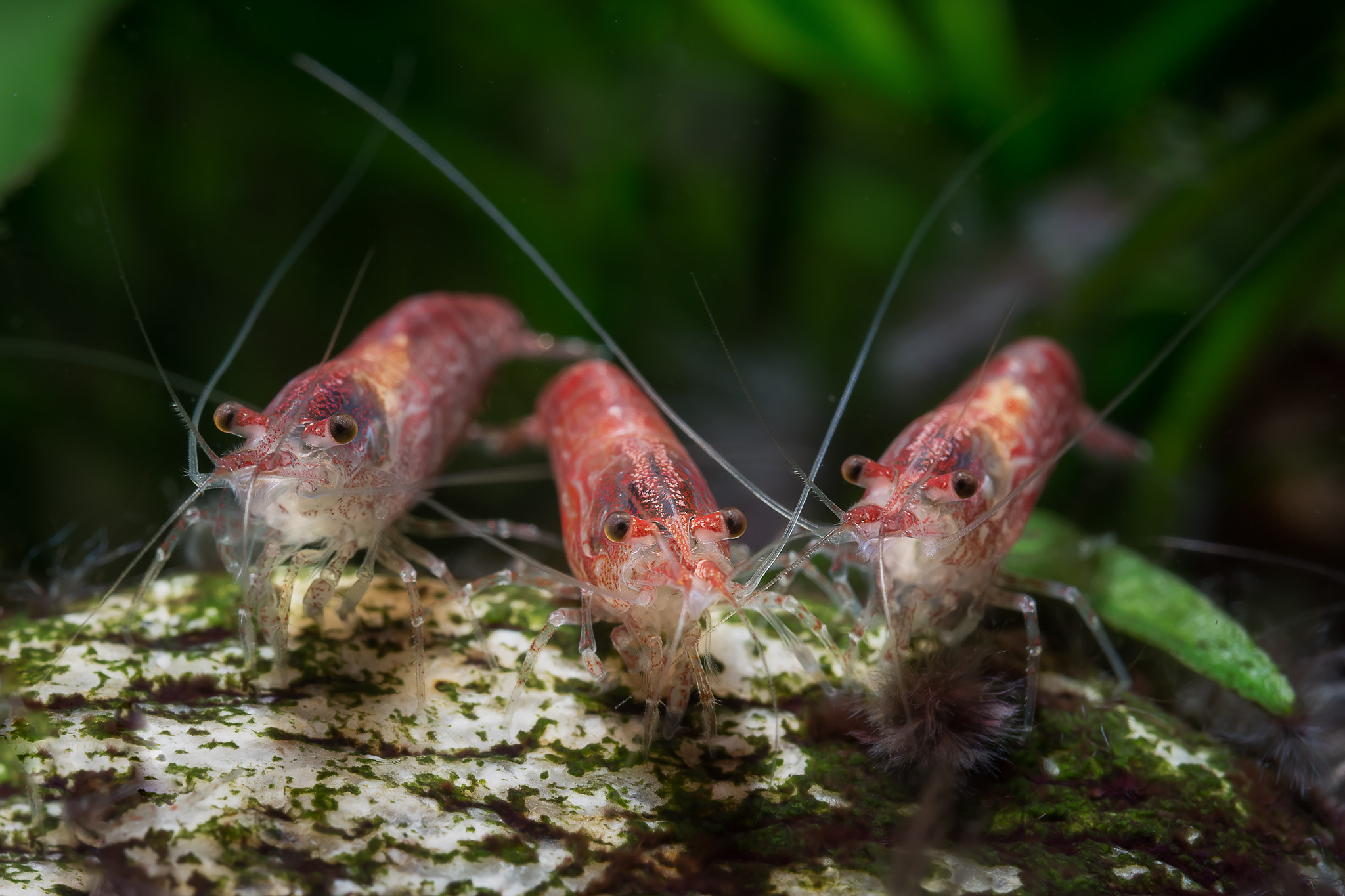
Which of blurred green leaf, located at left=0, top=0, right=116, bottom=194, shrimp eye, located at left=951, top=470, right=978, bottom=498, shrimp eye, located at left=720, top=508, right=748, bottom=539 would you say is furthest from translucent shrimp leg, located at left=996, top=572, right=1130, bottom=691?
blurred green leaf, located at left=0, top=0, right=116, bottom=194

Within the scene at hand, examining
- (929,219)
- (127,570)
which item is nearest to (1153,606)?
(929,219)

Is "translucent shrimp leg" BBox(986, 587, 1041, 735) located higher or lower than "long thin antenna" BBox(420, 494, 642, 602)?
higher

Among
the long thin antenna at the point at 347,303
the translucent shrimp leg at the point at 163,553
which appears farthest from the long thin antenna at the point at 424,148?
the translucent shrimp leg at the point at 163,553

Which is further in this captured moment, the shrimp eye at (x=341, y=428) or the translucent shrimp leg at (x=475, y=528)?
the translucent shrimp leg at (x=475, y=528)

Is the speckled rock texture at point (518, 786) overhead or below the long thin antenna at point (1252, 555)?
below

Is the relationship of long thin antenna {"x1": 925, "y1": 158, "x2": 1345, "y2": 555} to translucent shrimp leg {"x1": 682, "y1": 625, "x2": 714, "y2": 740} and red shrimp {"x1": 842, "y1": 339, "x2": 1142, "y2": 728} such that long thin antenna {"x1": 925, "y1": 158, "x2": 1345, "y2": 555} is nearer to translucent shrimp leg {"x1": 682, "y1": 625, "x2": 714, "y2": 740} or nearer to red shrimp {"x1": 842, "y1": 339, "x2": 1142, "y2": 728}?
red shrimp {"x1": 842, "y1": 339, "x2": 1142, "y2": 728}

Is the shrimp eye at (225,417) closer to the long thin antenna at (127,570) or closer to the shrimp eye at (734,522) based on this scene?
the long thin antenna at (127,570)

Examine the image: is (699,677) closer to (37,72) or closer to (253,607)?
(253,607)
